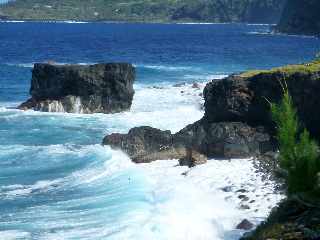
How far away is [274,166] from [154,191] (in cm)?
470

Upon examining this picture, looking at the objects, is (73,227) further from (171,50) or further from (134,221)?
(171,50)

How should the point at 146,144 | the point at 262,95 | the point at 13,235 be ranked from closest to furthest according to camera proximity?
the point at 13,235 < the point at 262,95 < the point at 146,144

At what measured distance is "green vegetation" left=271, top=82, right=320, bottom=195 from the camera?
49.2 feet

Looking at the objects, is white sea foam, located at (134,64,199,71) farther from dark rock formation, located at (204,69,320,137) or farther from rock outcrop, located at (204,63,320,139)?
dark rock formation, located at (204,69,320,137)

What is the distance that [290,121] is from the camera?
15578mm

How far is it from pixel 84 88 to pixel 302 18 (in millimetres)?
122873

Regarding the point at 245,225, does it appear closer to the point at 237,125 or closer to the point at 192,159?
the point at 192,159

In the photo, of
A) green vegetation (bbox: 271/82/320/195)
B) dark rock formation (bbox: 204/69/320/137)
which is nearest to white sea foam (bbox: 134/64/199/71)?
dark rock formation (bbox: 204/69/320/137)

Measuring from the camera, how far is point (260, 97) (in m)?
32.1

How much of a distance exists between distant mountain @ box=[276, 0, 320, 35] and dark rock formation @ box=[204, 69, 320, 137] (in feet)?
409

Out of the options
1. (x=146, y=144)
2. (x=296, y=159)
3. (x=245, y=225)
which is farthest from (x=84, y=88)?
(x=296, y=159)

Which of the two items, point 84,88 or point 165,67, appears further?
point 165,67

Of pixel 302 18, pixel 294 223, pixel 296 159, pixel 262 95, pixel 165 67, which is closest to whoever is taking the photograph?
pixel 294 223

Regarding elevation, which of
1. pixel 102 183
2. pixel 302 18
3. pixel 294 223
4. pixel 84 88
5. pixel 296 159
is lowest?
pixel 302 18
